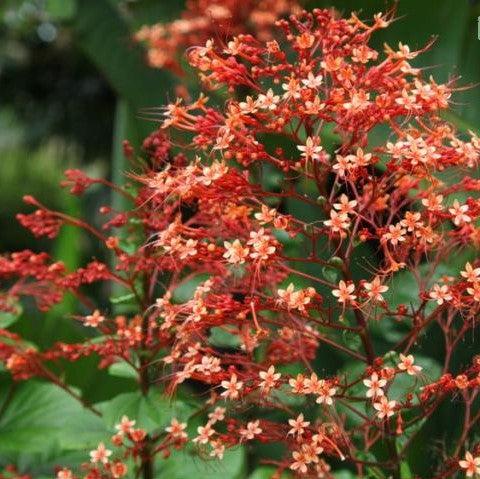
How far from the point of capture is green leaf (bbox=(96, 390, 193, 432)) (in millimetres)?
1421

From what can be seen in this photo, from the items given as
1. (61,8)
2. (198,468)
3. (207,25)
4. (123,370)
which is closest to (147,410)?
(123,370)

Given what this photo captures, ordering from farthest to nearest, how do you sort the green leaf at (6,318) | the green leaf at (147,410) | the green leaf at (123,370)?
the green leaf at (6,318), the green leaf at (123,370), the green leaf at (147,410)

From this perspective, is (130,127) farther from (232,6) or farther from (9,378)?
(9,378)

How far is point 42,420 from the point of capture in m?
1.81

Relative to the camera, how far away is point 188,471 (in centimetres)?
160

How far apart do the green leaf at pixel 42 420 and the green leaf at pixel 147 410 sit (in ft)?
0.33

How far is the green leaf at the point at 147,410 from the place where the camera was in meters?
1.42

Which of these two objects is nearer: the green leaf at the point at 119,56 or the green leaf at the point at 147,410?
the green leaf at the point at 147,410

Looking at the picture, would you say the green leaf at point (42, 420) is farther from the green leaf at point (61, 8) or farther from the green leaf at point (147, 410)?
the green leaf at point (61, 8)

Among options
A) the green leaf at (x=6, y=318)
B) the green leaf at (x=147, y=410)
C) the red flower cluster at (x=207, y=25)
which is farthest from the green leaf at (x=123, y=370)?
the red flower cluster at (x=207, y=25)

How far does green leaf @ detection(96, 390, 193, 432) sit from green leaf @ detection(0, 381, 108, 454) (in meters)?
0.10

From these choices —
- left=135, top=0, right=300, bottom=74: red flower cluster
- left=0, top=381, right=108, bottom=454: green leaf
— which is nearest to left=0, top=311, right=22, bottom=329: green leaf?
left=0, top=381, right=108, bottom=454: green leaf

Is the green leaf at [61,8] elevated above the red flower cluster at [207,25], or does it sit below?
above

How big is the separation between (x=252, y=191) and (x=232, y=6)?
155 cm
